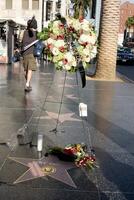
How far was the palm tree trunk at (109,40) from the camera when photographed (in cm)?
1590

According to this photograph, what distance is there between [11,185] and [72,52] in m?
1.92

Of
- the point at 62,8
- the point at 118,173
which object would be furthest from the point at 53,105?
the point at 62,8

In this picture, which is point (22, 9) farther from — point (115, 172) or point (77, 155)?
point (115, 172)

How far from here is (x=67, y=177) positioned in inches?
197

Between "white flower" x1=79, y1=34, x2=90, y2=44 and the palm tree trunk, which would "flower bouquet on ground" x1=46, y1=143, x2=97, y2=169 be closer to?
"white flower" x1=79, y1=34, x2=90, y2=44

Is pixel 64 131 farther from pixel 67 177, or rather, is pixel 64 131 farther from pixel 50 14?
pixel 50 14

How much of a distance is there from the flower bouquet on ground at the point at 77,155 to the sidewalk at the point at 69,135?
0.13 m

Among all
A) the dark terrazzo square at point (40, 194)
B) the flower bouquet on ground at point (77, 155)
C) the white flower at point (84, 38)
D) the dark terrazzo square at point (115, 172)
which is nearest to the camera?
the dark terrazzo square at point (40, 194)

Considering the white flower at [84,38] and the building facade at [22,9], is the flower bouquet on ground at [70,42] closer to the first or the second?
the white flower at [84,38]

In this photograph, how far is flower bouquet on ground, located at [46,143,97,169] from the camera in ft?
17.6

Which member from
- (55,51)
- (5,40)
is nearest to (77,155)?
(55,51)

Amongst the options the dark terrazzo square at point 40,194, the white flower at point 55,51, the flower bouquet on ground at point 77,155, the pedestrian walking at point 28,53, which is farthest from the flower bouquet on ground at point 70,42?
the pedestrian walking at point 28,53

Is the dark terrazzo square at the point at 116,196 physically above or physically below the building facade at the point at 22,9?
below

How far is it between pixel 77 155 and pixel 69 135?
1358 millimetres
